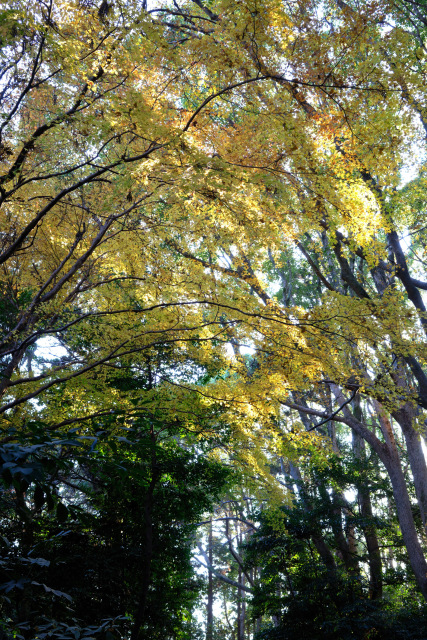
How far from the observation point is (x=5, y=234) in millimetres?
4664

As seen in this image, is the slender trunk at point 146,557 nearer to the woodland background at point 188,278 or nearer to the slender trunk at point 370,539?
the woodland background at point 188,278

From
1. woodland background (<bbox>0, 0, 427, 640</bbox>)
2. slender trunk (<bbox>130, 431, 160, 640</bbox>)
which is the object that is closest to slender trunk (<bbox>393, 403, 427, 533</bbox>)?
woodland background (<bbox>0, 0, 427, 640</bbox>)

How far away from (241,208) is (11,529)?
11.5 feet

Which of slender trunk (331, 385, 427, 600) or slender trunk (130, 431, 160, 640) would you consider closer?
slender trunk (130, 431, 160, 640)

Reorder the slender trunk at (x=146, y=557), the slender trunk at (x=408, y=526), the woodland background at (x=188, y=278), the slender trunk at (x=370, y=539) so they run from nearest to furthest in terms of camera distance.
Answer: the woodland background at (x=188, y=278) < the slender trunk at (x=146, y=557) < the slender trunk at (x=408, y=526) < the slender trunk at (x=370, y=539)

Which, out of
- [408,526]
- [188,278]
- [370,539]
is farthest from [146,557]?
[370,539]

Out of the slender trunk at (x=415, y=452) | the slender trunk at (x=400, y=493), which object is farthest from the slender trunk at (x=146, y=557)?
the slender trunk at (x=415, y=452)

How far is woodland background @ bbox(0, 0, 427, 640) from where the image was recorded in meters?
2.83

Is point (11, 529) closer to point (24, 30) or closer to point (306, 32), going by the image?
point (24, 30)

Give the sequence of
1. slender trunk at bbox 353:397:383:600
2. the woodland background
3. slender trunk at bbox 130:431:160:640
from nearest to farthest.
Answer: the woodland background → slender trunk at bbox 130:431:160:640 → slender trunk at bbox 353:397:383:600

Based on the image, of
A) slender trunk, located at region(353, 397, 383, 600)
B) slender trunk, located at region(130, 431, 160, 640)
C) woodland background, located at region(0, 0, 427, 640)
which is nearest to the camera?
woodland background, located at region(0, 0, 427, 640)

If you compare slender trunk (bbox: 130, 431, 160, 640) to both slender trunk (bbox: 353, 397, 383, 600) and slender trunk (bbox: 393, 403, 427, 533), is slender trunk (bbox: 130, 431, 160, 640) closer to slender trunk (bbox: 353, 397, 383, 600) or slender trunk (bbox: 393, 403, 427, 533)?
slender trunk (bbox: 393, 403, 427, 533)

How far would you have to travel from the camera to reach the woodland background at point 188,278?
9.29 ft

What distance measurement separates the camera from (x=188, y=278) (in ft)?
16.4
